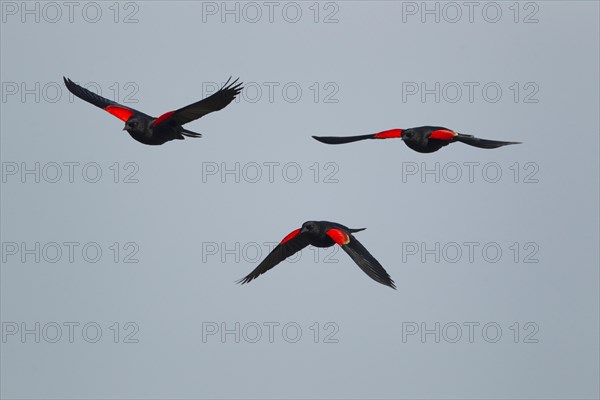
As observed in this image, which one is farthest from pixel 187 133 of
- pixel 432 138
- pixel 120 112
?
pixel 432 138

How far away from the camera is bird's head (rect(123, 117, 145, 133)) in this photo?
10344mm

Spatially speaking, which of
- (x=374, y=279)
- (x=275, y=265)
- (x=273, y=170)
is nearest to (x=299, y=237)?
(x=275, y=265)

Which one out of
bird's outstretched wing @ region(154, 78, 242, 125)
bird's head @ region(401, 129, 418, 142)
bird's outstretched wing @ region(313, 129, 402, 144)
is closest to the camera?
bird's outstretched wing @ region(154, 78, 242, 125)

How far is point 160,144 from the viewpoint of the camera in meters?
10.5

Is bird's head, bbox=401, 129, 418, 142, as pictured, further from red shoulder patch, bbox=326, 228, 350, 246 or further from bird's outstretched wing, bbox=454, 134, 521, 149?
red shoulder patch, bbox=326, 228, 350, 246

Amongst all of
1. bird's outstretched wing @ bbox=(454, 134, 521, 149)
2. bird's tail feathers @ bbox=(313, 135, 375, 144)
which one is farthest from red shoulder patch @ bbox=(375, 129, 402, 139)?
bird's outstretched wing @ bbox=(454, 134, 521, 149)

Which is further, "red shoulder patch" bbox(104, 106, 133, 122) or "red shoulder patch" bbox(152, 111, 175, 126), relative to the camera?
"red shoulder patch" bbox(104, 106, 133, 122)

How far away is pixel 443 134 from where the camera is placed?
1071 cm

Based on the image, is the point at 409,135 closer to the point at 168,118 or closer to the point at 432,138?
the point at 432,138

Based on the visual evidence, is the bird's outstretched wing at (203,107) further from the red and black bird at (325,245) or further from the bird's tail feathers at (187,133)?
the red and black bird at (325,245)

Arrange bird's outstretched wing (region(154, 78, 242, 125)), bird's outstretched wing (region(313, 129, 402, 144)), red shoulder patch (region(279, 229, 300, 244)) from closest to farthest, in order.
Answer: bird's outstretched wing (region(154, 78, 242, 125)) → red shoulder patch (region(279, 229, 300, 244)) → bird's outstretched wing (region(313, 129, 402, 144))

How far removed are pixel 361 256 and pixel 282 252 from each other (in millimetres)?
1400

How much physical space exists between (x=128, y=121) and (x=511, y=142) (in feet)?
13.1

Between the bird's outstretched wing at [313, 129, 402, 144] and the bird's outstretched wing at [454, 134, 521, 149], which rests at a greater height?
the bird's outstretched wing at [313, 129, 402, 144]
